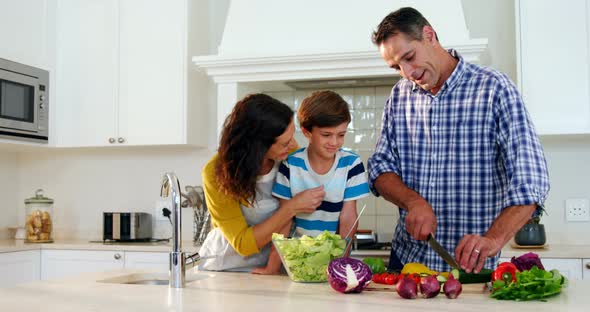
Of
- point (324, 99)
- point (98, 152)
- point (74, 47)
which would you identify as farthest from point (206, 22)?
point (324, 99)

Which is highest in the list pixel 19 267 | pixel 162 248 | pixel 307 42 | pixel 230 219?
pixel 307 42

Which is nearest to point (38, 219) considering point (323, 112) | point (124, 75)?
point (124, 75)

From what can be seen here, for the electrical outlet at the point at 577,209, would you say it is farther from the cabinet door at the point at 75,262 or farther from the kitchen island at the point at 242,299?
the cabinet door at the point at 75,262

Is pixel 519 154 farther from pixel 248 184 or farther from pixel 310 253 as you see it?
pixel 248 184

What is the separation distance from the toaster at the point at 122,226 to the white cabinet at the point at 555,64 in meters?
2.17

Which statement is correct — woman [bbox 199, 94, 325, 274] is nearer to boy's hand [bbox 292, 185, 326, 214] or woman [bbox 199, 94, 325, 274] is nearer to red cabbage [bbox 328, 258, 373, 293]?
boy's hand [bbox 292, 185, 326, 214]

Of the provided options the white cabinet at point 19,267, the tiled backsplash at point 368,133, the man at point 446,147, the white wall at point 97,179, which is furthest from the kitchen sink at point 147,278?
the white wall at point 97,179

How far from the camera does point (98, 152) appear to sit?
14.9 feet

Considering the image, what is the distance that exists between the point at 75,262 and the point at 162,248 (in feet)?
1.80

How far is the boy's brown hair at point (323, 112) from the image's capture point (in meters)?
2.31

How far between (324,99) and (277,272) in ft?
1.87

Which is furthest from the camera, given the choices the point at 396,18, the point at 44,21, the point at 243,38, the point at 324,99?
the point at 44,21

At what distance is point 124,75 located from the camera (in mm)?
4105

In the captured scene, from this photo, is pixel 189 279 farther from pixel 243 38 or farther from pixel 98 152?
pixel 98 152
